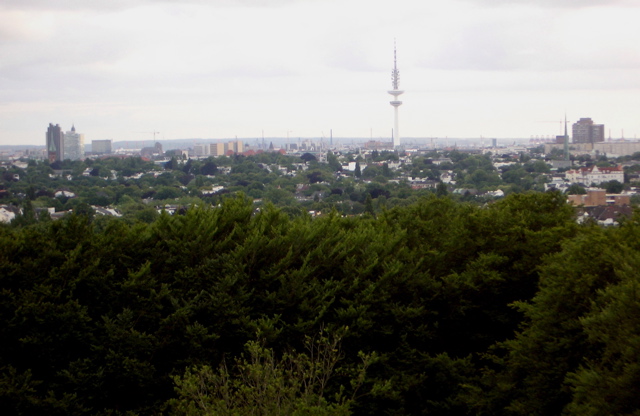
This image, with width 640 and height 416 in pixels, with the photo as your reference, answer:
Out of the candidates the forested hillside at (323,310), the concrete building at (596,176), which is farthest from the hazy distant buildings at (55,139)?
the forested hillside at (323,310)

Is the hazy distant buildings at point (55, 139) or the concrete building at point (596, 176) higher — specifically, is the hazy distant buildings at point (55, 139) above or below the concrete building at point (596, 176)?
above

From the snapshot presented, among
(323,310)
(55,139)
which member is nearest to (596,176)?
(323,310)

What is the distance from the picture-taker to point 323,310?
14.5 m

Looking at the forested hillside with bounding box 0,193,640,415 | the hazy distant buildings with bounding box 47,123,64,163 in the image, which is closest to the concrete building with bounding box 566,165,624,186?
the forested hillside with bounding box 0,193,640,415

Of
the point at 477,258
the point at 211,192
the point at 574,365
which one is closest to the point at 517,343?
the point at 574,365

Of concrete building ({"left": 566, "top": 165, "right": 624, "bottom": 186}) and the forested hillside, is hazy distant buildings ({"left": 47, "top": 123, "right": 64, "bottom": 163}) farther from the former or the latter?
the forested hillside

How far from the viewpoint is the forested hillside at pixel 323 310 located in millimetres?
11883

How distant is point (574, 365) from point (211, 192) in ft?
246

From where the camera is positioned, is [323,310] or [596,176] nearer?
[323,310]

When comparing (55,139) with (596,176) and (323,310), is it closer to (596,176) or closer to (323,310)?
(596,176)

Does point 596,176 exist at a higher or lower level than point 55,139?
lower

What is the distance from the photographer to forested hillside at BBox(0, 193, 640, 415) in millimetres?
11883

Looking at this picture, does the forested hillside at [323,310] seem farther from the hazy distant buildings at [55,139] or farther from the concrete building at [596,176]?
the hazy distant buildings at [55,139]

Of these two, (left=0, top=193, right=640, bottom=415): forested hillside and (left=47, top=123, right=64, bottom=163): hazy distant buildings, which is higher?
(left=47, top=123, right=64, bottom=163): hazy distant buildings
